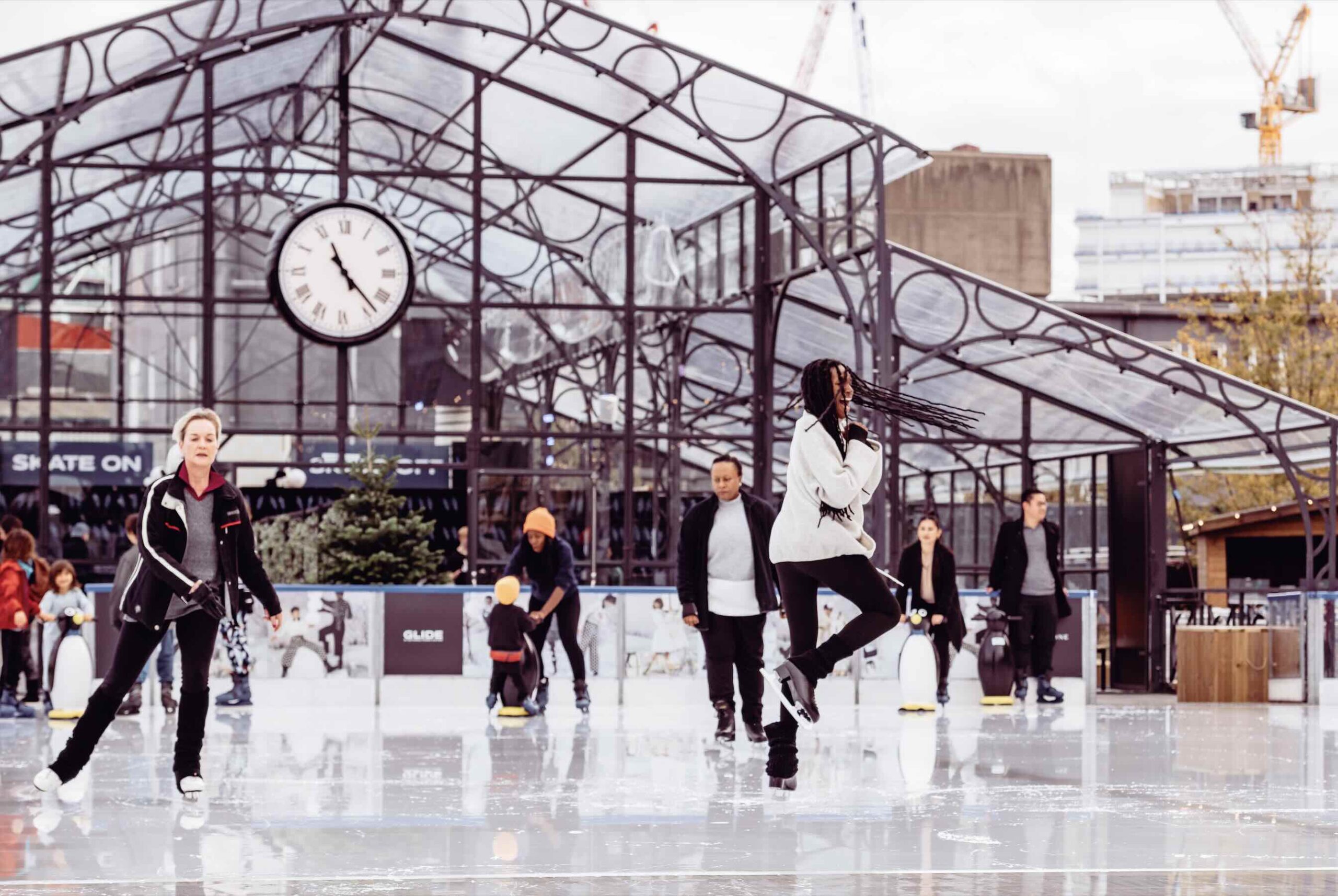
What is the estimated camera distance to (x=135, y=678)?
8617 millimetres

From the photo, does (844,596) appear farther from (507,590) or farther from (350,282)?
(350,282)

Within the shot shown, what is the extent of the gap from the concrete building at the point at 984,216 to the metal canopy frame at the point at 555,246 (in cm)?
3075

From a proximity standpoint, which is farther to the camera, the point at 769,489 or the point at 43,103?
the point at 769,489

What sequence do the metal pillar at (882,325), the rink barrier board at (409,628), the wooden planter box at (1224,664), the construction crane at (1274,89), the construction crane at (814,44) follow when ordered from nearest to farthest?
the rink barrier board at (409,628) < the metal pillar at (882,325) < the wooden planter box at (1224,664) < the construction crane at (814,44) < the construction crane at (1274,89)

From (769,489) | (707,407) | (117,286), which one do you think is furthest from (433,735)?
(117,286)

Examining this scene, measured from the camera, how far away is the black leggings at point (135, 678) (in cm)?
843

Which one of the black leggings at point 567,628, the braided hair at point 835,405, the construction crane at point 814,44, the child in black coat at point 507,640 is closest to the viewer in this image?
the braided hair at point 835,405

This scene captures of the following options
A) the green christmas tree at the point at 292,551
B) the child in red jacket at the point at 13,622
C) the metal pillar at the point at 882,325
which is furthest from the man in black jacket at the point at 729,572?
the green christmas tree at the point at 292,551

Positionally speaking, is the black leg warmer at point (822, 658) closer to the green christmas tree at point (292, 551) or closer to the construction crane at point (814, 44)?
the green christmas tree at point (292, 551)

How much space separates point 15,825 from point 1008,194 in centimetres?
5161

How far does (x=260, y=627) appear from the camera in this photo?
53.9 ft

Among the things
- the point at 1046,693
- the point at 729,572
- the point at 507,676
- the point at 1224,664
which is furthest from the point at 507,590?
the point at 1224,664

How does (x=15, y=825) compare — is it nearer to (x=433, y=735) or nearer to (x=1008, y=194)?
(x=433, y=735)

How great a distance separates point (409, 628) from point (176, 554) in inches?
331
